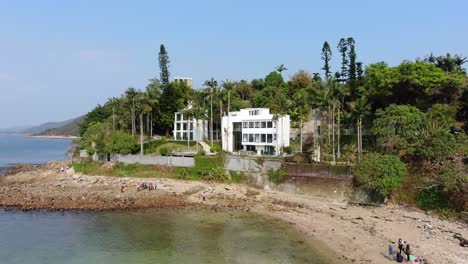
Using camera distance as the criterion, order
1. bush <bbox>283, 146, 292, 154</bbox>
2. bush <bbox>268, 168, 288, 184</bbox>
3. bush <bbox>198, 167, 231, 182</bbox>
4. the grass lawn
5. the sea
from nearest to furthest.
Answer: the sea
bush <bbox>268, 168, 288, 184</bbox>
bush <bbox>198, 167, 231, 182</bbox>
the grass lawn
bush <bbox>283, 146, 292, 154</bbox>

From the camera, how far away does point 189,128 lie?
65938mm

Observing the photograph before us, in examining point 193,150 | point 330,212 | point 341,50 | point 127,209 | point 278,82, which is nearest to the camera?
point 330,212

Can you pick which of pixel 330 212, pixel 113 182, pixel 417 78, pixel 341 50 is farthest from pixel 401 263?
pixel 341 50

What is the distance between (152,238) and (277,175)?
17.9 m

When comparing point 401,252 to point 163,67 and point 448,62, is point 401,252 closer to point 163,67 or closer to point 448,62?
point 448,62

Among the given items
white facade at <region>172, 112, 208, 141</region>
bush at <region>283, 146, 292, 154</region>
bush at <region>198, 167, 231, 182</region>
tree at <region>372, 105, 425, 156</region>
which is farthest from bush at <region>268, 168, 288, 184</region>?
white facade at <region>172, 112, 208, 141</region>

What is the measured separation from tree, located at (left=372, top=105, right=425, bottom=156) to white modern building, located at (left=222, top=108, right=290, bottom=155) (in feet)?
47.4

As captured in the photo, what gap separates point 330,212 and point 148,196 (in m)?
19.8

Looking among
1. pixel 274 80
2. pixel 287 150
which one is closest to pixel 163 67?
pixel 274 80

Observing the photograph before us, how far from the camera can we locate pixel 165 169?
50.5 metres

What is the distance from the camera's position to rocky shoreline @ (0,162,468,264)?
26.0 meters

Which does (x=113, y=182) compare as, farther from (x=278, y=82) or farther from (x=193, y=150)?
(x=278, y=82)

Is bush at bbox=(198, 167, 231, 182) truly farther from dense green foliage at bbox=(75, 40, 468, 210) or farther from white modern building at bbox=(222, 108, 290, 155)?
white modern building at bbox=(222, 108, 290, 155)

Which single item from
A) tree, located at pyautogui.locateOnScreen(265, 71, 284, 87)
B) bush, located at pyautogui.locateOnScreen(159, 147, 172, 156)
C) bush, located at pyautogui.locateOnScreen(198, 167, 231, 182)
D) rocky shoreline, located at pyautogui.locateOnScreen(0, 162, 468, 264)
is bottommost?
rocky shoreline, located at pyautogui.locateOnScreen(0, 162, 468, 264)
